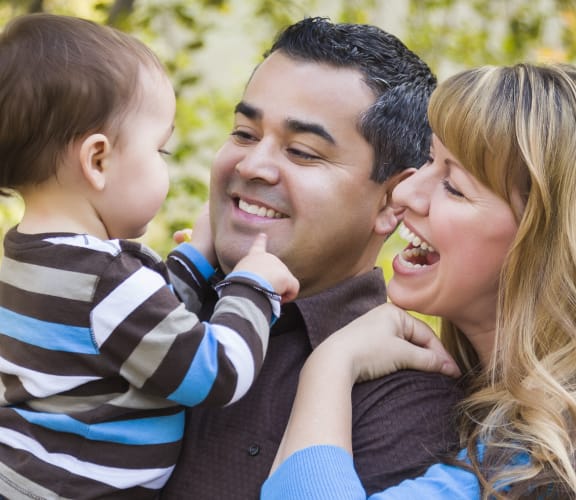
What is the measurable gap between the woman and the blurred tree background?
228 cm

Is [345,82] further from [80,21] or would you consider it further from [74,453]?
[74,453]

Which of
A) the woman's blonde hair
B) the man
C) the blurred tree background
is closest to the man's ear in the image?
the man

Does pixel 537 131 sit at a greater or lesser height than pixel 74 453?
greater

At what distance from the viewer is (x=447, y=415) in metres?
2.32

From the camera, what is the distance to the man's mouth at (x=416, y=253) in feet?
7.84

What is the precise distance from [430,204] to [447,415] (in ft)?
1.63

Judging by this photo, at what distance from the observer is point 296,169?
2.59 metres

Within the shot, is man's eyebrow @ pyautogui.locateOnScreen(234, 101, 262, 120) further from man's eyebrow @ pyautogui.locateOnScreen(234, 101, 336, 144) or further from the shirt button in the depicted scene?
the shirt button

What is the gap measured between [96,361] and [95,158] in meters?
0.43

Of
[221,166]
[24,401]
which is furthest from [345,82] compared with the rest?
[24,401]

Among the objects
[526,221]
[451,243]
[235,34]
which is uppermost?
[526,221]

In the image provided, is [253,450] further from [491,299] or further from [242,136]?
[242,136]

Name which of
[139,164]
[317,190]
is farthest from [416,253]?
[139,164]

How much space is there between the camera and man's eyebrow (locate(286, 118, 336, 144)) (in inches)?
101
